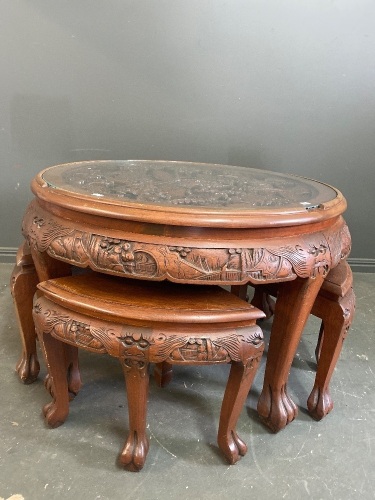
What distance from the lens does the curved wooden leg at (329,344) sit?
4.52ft

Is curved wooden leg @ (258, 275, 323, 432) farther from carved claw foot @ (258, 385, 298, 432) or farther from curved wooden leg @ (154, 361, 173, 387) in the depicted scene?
curved wooden leg @ (154, 361, 173, 387)

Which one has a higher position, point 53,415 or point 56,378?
point 56,378

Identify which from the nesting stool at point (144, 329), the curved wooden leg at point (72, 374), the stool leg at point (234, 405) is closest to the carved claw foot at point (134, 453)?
the nesting stool at point (144, 329)

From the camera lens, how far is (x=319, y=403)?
4.81 feet

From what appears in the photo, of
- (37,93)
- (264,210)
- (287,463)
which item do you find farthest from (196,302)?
(37,93)

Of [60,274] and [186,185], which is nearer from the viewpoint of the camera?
[60,274]

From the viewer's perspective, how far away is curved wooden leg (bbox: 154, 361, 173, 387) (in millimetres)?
1582

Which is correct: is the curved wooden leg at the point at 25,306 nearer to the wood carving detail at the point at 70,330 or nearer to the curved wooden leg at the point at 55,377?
the curved wooden leg at the point at 55,377

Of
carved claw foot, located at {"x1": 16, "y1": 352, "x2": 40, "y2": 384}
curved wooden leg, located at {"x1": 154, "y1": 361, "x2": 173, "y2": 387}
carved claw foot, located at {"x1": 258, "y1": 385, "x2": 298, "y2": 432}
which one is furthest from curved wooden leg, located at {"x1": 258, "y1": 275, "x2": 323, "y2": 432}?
carved claw foot, located at {"x1": 16, "y1": 352, "x2": 40, "y2": 384}

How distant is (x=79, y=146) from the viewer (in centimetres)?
235

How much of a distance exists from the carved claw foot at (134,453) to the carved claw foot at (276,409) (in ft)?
1.41

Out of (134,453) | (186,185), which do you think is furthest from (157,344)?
(186,185)

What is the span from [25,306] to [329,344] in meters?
1.04

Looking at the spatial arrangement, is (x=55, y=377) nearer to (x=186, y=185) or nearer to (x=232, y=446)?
(x=232, y=446)
